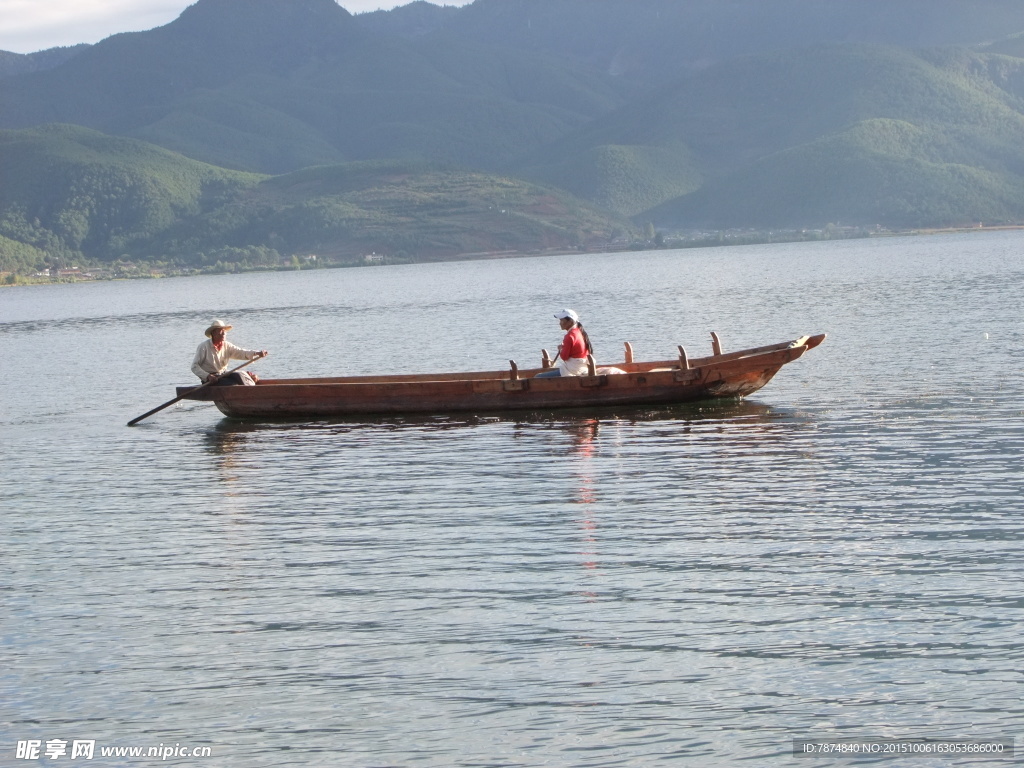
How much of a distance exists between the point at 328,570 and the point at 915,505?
6.46 metres

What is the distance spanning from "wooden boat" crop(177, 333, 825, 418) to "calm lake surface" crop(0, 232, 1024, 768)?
404 mm

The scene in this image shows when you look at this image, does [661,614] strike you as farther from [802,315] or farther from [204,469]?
[802,315]

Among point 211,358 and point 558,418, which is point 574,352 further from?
point 211,358

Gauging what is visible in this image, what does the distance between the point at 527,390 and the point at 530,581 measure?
11.1 m

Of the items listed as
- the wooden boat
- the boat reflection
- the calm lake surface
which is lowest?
the calm lake surface

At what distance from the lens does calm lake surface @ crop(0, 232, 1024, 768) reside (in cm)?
895

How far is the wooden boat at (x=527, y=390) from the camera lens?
22.5m

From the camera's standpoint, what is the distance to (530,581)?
39.7 ft

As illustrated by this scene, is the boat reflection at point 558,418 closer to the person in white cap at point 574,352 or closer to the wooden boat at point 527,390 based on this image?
the wooden boat at point 527,390

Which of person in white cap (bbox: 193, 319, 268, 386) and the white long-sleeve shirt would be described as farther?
the white long-sleeve shirt

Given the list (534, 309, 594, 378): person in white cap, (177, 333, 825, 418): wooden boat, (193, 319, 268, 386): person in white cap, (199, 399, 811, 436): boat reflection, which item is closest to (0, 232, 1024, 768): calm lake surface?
(199, 399, 811, 436): boat reflection

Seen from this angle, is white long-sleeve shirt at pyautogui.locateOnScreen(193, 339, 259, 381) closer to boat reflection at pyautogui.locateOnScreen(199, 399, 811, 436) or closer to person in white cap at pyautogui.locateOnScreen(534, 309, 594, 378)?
boat reflection at pyautogui.locateOnScreen(199, 399, 811, 436)

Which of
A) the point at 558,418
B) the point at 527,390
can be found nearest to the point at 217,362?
the point at 527,390

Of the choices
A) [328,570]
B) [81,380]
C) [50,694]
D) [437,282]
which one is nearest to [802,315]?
[81,380]
